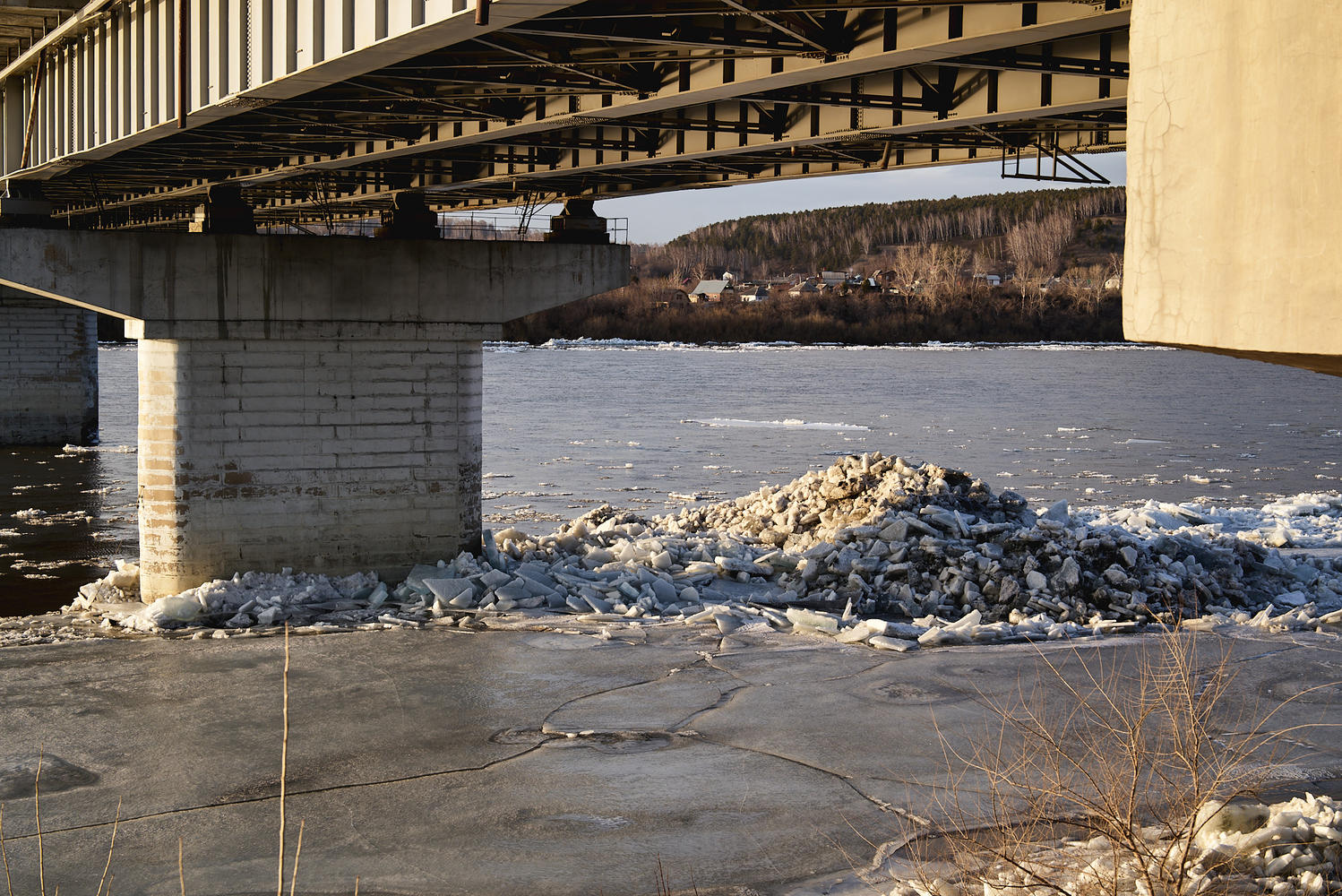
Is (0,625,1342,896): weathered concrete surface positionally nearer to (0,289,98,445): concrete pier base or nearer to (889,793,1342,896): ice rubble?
(889,793,1342,896): ice rubble

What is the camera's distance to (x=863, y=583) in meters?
18.0

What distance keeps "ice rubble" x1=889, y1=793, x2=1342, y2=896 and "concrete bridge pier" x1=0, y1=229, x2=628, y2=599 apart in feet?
42.0

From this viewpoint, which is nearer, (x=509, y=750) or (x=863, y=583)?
(x=509, y=750)

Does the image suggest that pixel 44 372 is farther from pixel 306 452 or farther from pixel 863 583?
pixel 863 583

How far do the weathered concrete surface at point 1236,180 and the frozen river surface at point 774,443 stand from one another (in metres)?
18.9

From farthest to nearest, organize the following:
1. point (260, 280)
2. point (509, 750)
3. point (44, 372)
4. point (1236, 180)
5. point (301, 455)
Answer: point (44, 372) → point (260, 280) → point (301, 455) → point (509, 750) → point (1236, 180)

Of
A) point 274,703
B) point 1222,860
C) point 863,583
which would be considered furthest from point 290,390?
point 1222,860

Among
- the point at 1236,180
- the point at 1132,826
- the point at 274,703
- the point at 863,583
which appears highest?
the point at 1236,180

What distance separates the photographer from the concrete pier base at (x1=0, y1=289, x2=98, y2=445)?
43.4 meters

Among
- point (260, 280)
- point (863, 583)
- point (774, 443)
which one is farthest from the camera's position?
point (774, 443)

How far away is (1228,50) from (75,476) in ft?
119

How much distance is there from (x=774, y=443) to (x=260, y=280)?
1110 inches

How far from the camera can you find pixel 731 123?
16328 mm

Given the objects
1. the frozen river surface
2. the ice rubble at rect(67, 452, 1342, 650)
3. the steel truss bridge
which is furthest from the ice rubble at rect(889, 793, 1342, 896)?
the frozen river surface
